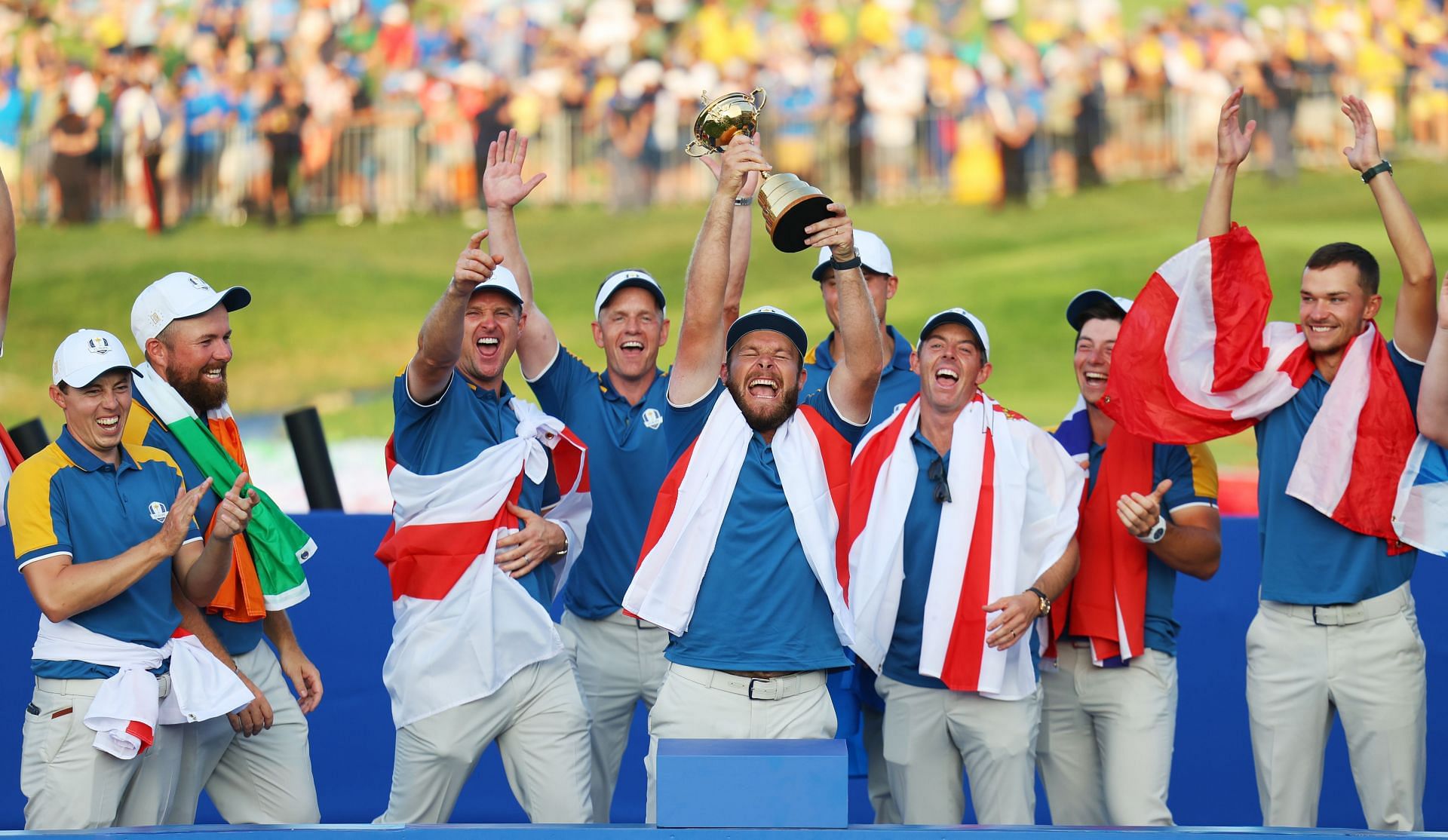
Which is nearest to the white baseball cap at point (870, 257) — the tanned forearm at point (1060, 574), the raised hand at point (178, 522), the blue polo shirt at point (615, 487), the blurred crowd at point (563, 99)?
the blue polo shirt at point (615, 487)

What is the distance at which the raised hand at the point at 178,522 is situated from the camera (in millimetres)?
3885

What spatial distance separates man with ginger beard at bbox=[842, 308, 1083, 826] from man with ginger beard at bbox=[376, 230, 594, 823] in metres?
0.92

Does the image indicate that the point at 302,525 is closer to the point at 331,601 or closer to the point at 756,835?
the point at 331,601

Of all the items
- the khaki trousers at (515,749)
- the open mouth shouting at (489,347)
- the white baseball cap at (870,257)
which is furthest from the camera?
the white baseball cap at (870,257)

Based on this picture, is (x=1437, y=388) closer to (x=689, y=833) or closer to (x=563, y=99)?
(x=689, y=833)

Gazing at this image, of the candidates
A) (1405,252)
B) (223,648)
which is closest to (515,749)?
(223,648)

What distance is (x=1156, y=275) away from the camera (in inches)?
186

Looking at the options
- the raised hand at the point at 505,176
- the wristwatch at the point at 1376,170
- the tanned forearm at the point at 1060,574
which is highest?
the raised hand at the point at 505,176

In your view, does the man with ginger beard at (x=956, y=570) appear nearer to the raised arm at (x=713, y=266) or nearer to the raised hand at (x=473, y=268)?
the raised arm at (x=713, y=266)

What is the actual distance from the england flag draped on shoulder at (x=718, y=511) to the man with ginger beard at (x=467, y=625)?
535 mm

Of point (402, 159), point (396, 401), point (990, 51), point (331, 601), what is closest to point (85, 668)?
point (396, 401)

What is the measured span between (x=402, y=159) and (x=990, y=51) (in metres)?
4.87

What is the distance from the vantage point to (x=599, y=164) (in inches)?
498

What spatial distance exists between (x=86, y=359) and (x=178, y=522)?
51 centimetres
